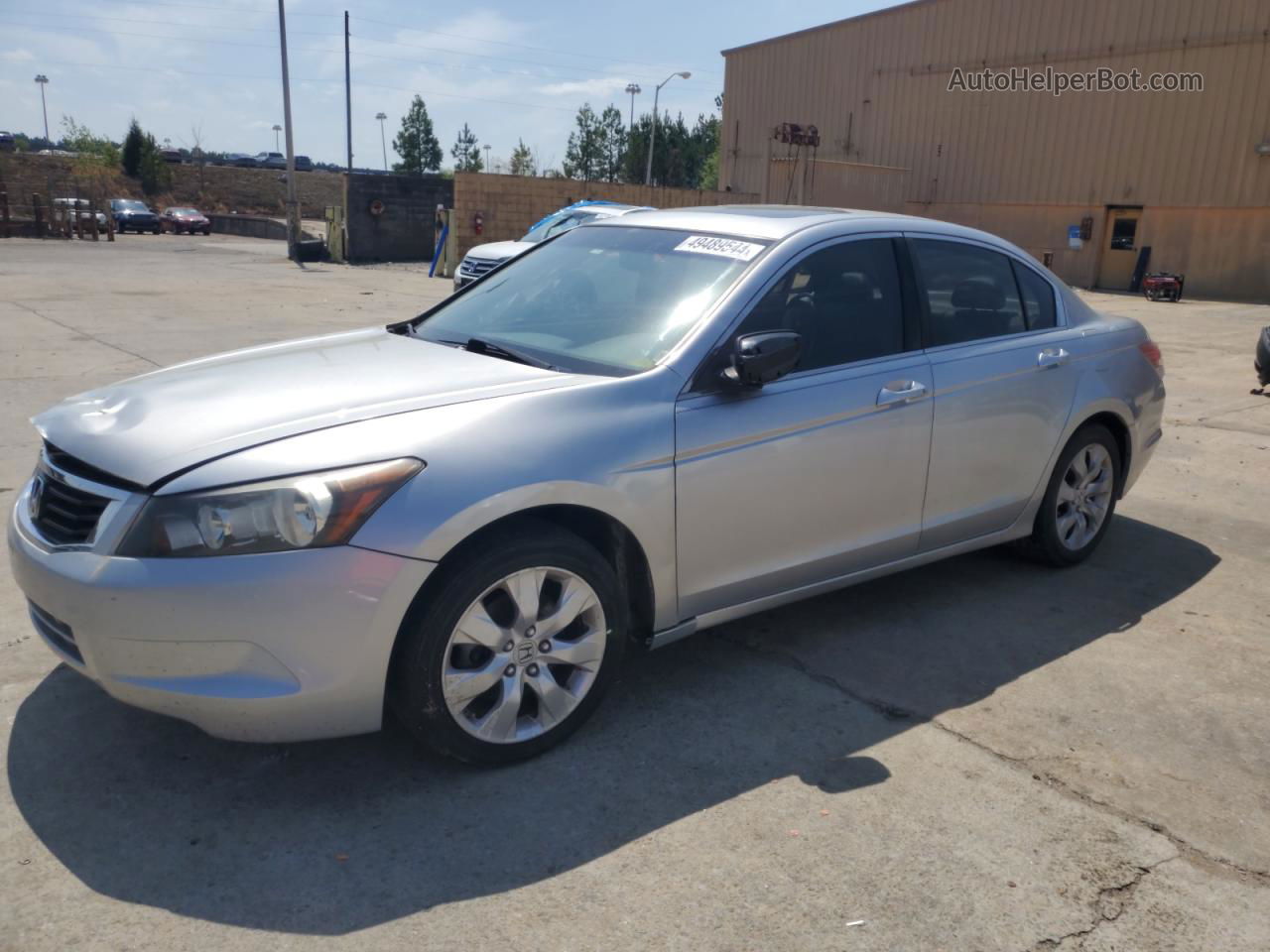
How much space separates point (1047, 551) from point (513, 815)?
311 centimetres

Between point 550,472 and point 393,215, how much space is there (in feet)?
96.0

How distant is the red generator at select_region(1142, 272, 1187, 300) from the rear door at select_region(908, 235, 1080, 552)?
22135mm

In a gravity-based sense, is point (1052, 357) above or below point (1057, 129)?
below

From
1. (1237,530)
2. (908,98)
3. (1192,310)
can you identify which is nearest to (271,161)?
(908,98)

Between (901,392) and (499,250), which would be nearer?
(901,392)

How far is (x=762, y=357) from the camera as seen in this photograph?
3.38m

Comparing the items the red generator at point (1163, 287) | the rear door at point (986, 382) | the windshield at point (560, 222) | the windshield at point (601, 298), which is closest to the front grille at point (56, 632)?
the windshield at point (601, 298)

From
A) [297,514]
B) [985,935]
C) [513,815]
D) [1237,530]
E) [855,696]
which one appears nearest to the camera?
[985,935]

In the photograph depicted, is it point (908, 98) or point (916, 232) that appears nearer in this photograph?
point (916, 232)

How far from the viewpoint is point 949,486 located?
4254 mm

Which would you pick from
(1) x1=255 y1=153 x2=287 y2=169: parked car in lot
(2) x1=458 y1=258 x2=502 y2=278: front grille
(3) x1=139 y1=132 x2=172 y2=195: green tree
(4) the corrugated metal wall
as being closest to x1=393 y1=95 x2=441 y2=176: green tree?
(1) x1=255 y1=153 x2=287 y2=169: parked car in lot

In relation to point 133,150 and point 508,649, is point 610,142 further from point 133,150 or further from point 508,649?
point 508,649

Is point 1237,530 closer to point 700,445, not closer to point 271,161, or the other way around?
point 700,445

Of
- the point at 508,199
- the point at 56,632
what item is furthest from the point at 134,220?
the point at 56,632
